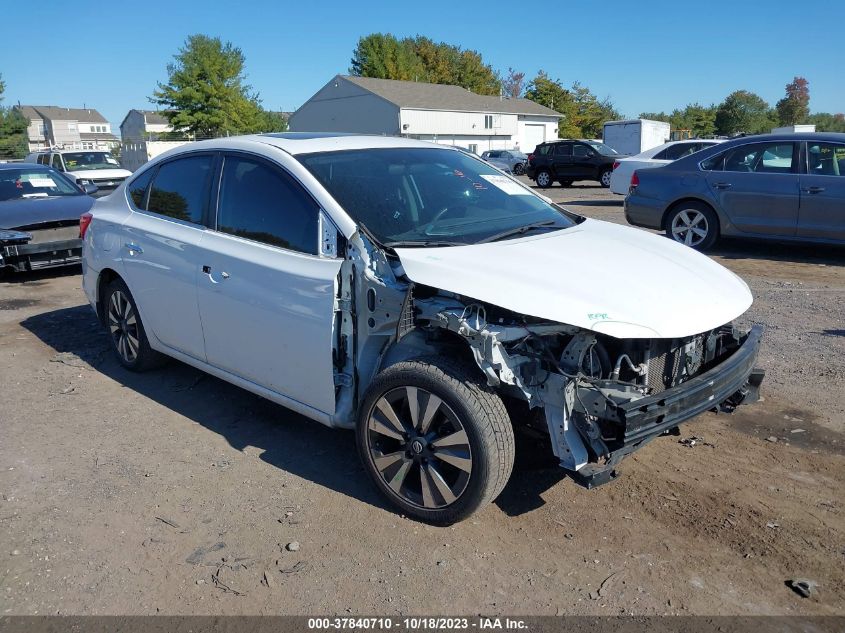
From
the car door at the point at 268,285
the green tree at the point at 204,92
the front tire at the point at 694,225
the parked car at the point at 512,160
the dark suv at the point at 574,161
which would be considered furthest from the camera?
the green tree at the point at 204,92

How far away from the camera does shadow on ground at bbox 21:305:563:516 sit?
3.77m

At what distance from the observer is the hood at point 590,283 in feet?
9.81

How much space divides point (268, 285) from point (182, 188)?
4.62ft

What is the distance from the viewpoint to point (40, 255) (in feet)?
29.0

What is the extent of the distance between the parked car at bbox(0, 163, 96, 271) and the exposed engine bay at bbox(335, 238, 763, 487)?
692cm

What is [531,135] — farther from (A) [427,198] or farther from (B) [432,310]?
(B) [432,310]

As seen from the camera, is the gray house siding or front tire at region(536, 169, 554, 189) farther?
the gray house siding

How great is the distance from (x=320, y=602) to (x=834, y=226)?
323 inches

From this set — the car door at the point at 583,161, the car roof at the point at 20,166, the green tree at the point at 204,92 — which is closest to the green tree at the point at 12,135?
the green tree at the point at 204,92

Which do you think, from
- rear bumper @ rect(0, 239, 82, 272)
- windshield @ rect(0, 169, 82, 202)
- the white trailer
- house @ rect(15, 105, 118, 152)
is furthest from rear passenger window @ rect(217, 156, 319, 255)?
house @ rect(15, 105, 118, 152)

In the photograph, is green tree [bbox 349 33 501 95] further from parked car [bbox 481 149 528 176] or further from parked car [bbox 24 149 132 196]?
parked car [bbox 24 149 132 196]

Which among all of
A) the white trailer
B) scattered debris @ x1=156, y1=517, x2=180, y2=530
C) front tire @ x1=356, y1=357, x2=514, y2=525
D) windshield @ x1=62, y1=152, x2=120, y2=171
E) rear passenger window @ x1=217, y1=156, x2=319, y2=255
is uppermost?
the white trailer

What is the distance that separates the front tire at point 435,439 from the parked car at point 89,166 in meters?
15.1

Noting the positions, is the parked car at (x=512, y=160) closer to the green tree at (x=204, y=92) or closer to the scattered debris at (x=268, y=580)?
the green tree at (x=204, y=92)
